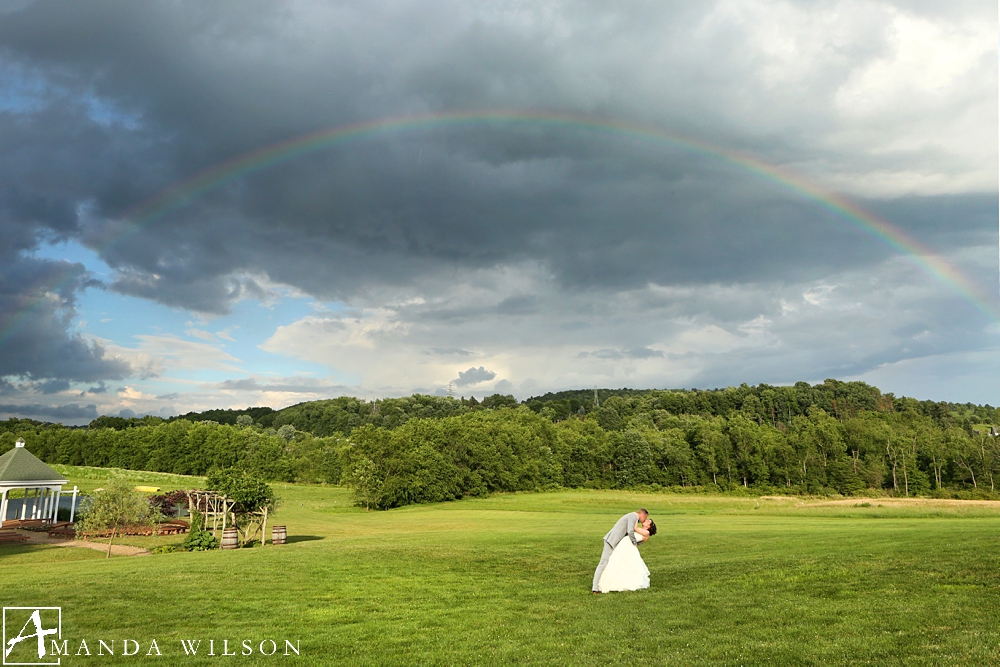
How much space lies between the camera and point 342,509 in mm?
79188

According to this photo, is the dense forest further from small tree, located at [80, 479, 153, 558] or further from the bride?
the bride

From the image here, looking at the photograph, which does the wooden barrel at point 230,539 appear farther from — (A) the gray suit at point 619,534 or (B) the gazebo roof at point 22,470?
(B) the gazebo roof at point 22,470

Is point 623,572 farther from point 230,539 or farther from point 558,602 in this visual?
point 230,539

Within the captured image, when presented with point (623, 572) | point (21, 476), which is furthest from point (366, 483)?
point (623, 572)

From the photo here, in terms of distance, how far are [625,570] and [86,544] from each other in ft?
125

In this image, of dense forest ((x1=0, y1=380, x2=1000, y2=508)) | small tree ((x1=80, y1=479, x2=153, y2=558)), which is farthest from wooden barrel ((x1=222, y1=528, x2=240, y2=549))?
dense forest ((x1=0, y1=380, x2=1000, y2=508))

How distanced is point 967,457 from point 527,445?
83180 millimetres

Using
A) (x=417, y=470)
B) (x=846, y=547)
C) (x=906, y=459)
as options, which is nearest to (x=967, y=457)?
(x=906, y=459)

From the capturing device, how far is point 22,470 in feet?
166

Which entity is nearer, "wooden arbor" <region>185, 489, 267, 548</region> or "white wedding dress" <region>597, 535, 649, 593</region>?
"white wedding dress" <region>597, 535, 649, 593</region>

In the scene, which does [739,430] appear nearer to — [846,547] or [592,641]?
[846,547]
